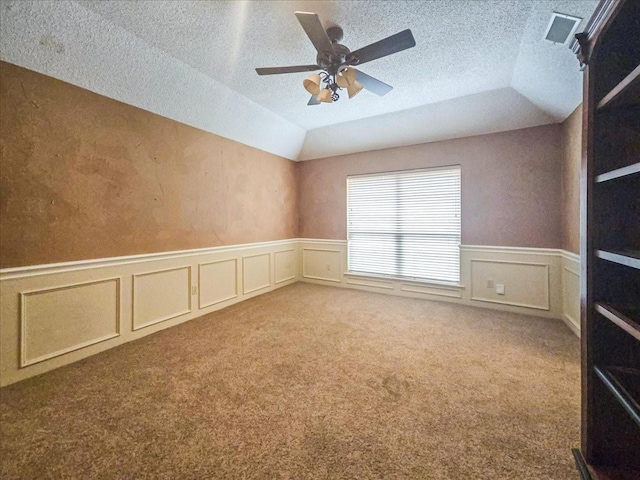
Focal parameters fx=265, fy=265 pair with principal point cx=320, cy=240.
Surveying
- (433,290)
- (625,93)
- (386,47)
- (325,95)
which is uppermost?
(386,47)

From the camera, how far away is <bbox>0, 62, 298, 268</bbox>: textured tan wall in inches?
77.2

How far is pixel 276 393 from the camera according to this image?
1.79m

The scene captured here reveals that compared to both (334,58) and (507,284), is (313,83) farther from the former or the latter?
(507,284)

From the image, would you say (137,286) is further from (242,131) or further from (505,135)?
(505,135)

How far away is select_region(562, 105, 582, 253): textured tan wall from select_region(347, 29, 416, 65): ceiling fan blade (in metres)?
2.11

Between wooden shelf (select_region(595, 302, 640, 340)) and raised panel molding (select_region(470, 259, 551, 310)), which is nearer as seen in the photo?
wooden shelf (select_region(595, 302, 640, 340))

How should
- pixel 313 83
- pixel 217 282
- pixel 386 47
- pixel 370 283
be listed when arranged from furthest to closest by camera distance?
pixel 370 283 → pixel 217 282 → pixel 313 83 → pixel 386 47

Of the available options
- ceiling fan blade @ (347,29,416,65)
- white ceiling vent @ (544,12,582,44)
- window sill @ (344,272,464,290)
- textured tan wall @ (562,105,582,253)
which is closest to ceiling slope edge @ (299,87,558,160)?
textured tan wall @ (562,105,582,253)

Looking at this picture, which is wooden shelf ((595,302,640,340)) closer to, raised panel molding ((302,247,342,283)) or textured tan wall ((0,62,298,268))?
textured tan wall ((0,62,298,268))

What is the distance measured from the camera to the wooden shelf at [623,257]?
0.86 meters

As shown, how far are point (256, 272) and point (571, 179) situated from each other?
400cm

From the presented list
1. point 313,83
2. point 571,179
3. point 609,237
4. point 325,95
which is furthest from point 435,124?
point 609,237

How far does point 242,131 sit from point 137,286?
2293mm

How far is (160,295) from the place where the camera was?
287 centimetres
